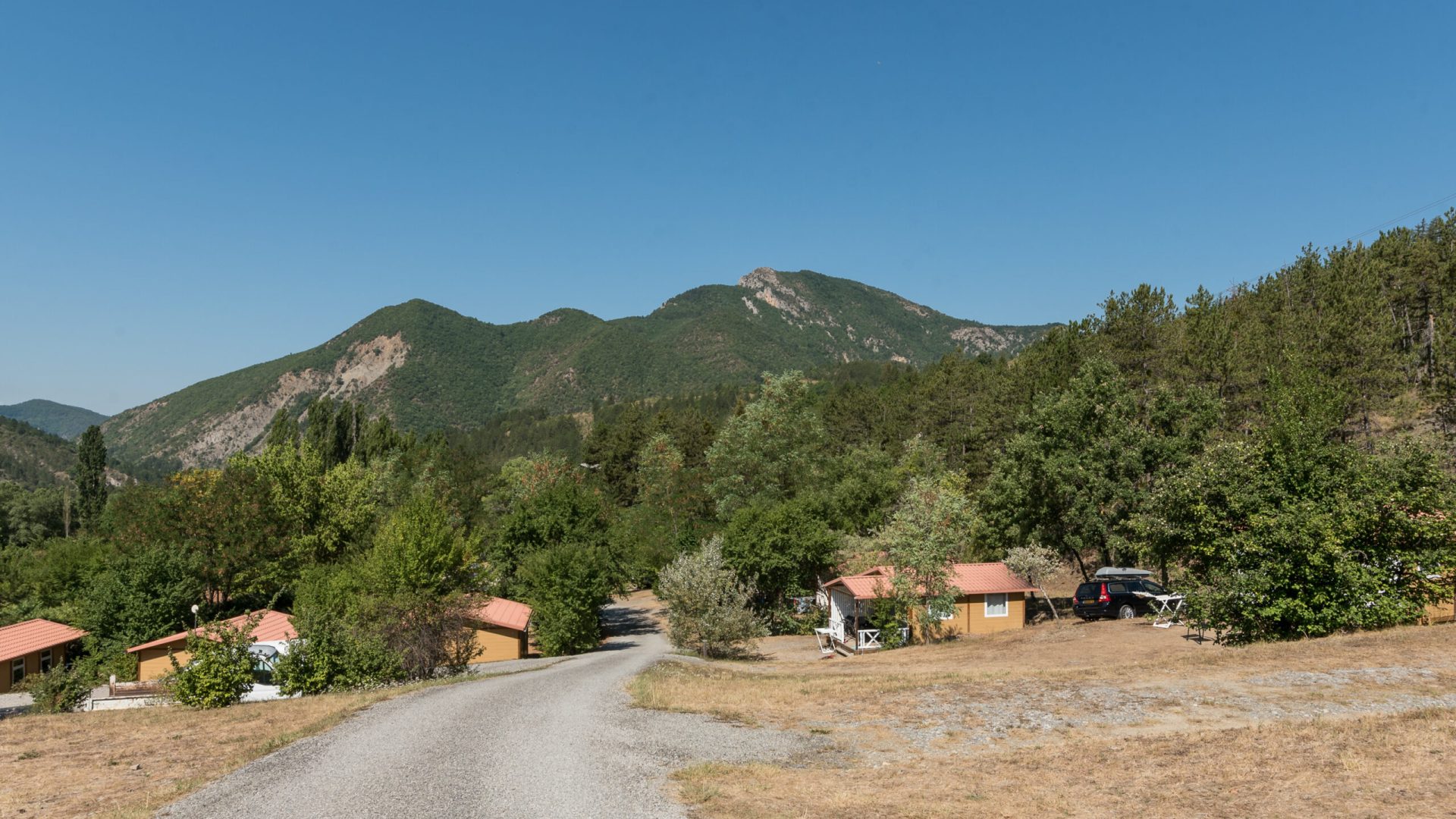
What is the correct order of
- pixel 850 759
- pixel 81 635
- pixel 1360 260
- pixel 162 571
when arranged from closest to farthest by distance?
1. pixel 850 759
2. pixel 162 571
3. pixel 81 635
4. pixel 1360 260

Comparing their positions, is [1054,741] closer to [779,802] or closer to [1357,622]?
[779,802]

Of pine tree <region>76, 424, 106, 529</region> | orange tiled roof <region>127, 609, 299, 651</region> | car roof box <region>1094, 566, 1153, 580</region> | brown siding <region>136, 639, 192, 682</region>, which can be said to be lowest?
brown siding <region>136, 639, 192, 682</region>

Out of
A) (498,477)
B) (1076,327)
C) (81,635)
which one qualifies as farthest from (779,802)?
(498,477)

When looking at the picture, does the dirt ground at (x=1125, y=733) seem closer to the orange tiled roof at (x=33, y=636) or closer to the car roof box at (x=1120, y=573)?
the car roof box at (x=1120, y=573)

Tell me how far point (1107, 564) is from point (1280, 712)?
2761 centimetres

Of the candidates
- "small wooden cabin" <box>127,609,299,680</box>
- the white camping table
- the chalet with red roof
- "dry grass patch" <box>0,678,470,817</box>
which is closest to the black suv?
the white camping table

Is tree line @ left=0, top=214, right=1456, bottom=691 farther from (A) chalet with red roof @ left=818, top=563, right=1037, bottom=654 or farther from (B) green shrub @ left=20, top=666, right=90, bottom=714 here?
(B) green shrub @ left=20, top=666, right=90, bottom=714

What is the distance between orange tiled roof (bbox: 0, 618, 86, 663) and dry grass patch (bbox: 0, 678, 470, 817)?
2890 cm

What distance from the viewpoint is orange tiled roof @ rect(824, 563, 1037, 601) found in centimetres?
4012

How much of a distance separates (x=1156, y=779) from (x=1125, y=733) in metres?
3.27

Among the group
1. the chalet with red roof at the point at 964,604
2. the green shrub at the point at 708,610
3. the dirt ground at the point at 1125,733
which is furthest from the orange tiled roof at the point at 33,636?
the chalet with red roof at the point at 964,604

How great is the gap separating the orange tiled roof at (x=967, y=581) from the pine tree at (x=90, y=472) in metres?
100

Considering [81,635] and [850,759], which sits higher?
[850,759]

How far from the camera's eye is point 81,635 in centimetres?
4903
